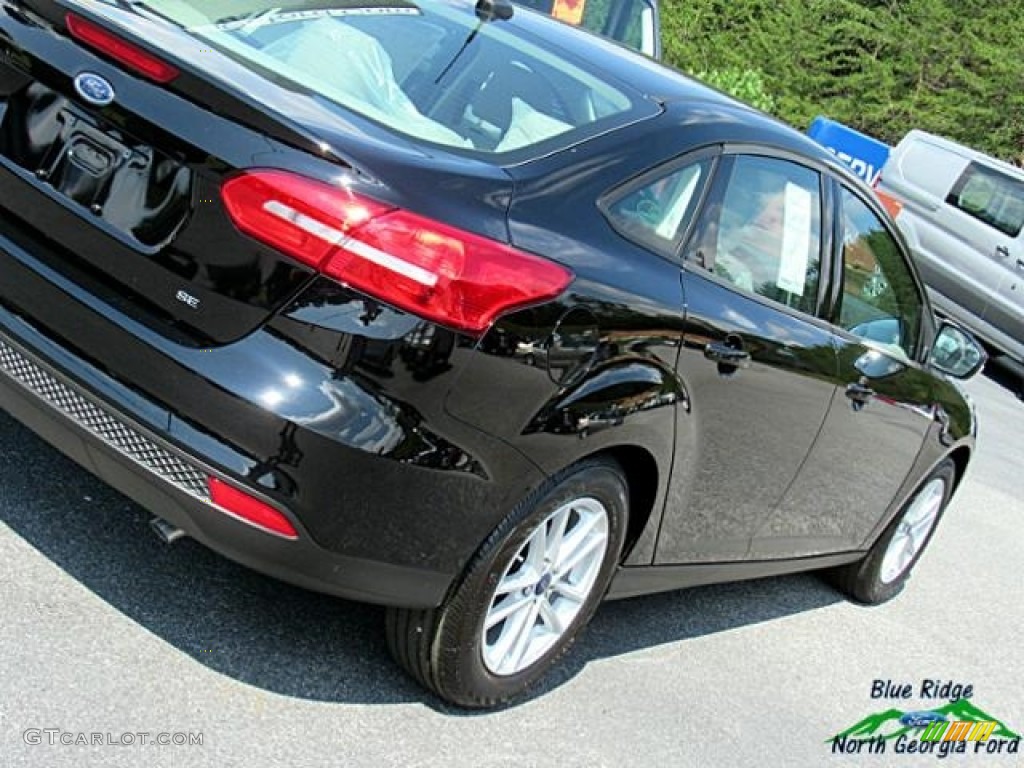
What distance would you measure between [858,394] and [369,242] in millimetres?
2230

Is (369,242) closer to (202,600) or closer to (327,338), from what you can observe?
(327,338)

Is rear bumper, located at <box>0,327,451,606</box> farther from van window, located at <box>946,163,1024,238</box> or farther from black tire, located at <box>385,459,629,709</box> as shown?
van window, located at <box>946,163,1024,238</box>

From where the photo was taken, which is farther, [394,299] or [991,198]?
[991,198]

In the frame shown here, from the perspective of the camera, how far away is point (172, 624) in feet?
10.8

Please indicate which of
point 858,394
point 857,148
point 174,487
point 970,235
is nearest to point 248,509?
point 174,487

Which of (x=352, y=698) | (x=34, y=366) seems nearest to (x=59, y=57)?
(x=34, y=366)

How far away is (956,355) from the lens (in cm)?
509

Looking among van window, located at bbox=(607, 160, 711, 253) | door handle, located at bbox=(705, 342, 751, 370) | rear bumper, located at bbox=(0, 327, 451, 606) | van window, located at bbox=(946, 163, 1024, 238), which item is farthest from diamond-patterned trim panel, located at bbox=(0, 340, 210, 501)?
van window, located at bbox=(946, 163, 1024, 238)

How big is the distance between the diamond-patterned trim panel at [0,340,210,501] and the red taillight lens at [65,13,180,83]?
2.32ft

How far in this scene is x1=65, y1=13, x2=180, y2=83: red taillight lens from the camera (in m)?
2.80

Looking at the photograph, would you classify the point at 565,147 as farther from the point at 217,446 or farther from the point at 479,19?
the point at 217,446

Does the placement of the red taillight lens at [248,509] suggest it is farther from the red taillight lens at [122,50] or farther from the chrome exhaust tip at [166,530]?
the red taillight lens at [122,50]

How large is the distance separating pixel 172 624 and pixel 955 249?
34.4ft

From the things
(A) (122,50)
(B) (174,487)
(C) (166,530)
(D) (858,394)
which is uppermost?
(A) (122,50)
